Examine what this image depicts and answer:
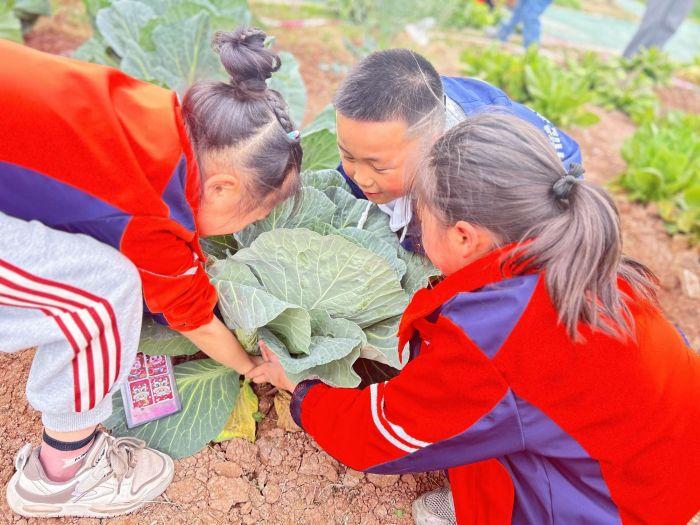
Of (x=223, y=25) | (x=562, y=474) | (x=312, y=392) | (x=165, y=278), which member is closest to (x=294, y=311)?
(x=312, y=392)

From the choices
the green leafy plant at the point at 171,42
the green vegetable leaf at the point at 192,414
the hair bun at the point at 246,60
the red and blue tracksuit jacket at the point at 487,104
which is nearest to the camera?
the hair bun at the point at 246,60

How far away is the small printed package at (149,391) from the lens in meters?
1.73

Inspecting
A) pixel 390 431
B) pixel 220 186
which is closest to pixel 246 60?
pixel 220 186

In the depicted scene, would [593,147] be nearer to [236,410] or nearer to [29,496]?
[236,410]

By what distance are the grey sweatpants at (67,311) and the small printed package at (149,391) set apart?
333mm

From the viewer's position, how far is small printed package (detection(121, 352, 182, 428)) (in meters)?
1.73

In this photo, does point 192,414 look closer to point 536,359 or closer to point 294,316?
point 294,316

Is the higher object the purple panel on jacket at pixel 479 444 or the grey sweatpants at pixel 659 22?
the purple panel on jacket at pixel 479 444

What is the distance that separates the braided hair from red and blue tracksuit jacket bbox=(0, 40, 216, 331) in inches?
3.3

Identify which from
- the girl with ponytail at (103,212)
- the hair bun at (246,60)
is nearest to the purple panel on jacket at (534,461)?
the girl with ponytail at (103,212)

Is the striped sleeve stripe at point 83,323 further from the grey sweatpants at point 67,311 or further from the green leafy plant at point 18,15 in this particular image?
the green leafy plant at point 18,15

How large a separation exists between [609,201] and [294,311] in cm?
87

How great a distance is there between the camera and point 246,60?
1373 mm

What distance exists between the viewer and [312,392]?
1.68 m
